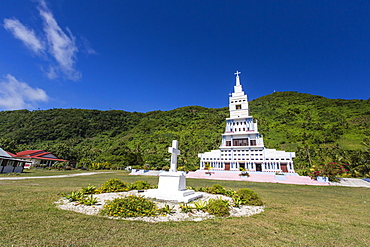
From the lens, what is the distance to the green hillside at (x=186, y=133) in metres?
42.3

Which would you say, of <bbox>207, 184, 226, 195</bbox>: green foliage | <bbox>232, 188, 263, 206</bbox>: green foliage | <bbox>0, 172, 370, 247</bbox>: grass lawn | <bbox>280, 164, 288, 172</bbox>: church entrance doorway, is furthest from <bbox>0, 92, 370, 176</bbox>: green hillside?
<bbox>0, 172, 370, 247</bbox>: grass lawn

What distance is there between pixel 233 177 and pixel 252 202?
16850 millimetres

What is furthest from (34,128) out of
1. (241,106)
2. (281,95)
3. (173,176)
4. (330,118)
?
(281,95)

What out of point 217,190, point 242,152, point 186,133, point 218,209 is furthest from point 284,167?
point 186,133

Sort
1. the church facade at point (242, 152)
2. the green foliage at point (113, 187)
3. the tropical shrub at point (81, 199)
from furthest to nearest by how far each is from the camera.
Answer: the church facade at point (242, 152)
the green foliage at point (113, 187)
the tropical shrub at point (81, 199)

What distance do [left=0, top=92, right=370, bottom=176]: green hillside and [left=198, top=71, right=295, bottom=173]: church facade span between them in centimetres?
343

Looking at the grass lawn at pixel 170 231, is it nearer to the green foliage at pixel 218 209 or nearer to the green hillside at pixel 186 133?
the green foliage at pixel 218 209

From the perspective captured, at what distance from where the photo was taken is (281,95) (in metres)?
117

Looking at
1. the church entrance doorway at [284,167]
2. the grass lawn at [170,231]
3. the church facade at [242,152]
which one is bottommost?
the grass lawn at [170,231]

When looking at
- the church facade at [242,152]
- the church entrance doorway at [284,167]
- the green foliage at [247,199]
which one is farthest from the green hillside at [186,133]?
the green foliage at [247,199]

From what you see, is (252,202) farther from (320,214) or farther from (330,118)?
(330,118)

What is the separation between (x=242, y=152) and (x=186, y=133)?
47.5m

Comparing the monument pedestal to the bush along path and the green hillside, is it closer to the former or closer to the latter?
the bush along path

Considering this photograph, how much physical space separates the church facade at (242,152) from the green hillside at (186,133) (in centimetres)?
343
